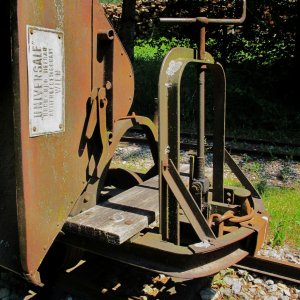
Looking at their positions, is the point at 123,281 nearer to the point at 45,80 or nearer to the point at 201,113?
the point at 201,113

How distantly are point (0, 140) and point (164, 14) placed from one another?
1244 centimetres

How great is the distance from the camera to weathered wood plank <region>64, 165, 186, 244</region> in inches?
113

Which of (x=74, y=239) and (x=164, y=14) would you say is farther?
(x=164, y=14)

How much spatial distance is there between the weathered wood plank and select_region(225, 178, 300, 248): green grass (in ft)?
5.75

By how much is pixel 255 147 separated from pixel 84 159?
6060 mm

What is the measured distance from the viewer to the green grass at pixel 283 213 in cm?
461

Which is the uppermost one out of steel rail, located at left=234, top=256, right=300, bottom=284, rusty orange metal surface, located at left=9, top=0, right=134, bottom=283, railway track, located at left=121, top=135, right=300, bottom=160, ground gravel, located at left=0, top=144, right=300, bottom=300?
rusty orange metal surface, located at left=9, top=0, right=134, bottom=283

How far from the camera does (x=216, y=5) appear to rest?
13375 millimetres

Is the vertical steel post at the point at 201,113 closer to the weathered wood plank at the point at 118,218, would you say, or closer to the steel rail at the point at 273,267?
the weathered wood plank at the point at 118,218

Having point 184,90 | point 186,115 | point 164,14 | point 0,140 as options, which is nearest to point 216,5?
point 164,14

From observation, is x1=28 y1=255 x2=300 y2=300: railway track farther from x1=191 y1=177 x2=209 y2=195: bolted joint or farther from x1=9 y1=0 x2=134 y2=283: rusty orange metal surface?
x1=9 y1=0 x2=134 y2=283: rusty orange metal surface

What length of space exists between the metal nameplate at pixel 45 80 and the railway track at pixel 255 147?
5.30 metres

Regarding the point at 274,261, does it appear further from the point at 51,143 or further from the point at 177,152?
the point at 51,143

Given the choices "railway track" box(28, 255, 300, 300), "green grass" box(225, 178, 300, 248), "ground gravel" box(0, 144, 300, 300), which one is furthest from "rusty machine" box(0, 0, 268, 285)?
"green grass" box(225, 178, 300, 248)
